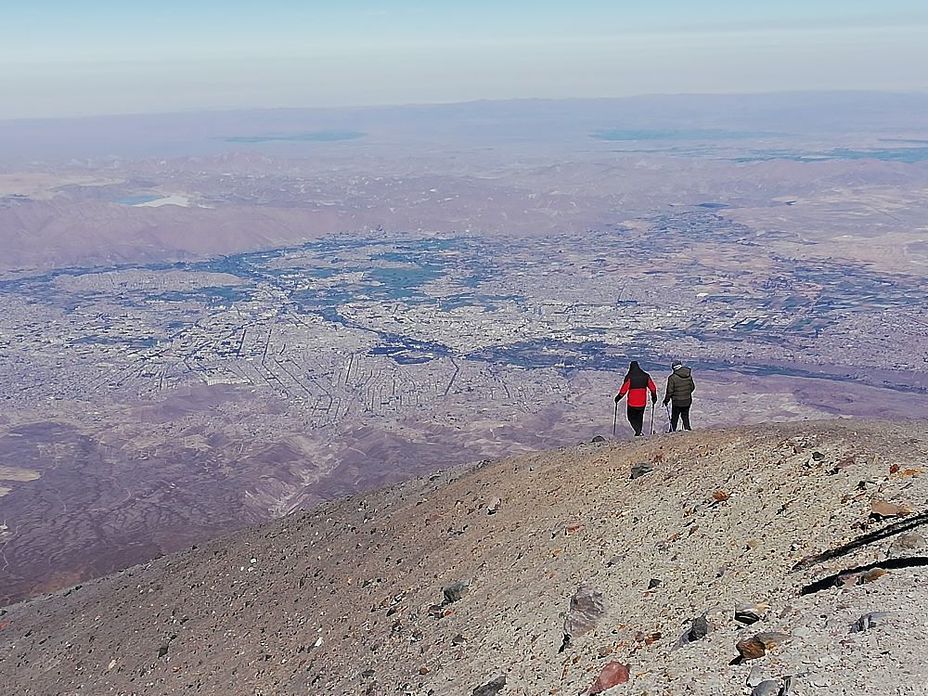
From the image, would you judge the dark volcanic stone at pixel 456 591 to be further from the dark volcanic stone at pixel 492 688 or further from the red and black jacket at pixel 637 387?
the red and black jacket at pixel 637 387

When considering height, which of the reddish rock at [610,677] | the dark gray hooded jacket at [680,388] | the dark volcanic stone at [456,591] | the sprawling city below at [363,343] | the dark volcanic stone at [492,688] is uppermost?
the dark gray hooded jacket at [680,388]

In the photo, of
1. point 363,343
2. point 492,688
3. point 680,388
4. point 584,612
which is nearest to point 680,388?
point 680,388

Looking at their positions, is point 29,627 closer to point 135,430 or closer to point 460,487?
point 460,487

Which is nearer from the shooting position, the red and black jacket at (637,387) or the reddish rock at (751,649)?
the reddish rock at (751,649)

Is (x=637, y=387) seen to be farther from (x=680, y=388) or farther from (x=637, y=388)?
(x=680, y=388)

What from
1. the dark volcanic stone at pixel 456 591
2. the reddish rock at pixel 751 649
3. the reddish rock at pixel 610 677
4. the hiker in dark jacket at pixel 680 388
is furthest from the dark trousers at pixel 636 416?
the reddish rock at pixel 751 649

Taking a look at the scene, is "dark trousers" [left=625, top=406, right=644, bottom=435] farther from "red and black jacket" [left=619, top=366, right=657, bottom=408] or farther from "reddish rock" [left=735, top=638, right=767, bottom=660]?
"reddish rock" [left=735, top=638, right=767, bottom=660]
